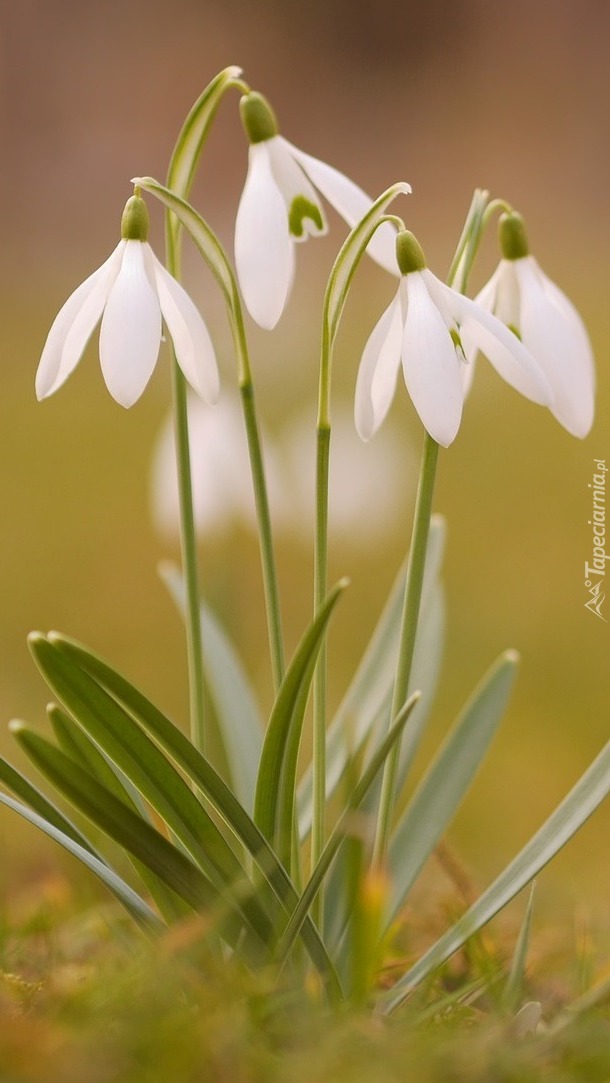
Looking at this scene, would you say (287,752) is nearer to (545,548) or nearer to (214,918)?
(214,918)

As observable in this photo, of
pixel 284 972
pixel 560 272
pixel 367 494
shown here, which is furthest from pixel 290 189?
pixel 560 272

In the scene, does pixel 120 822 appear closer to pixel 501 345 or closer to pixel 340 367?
pixel 501 345

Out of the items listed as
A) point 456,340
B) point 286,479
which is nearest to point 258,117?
point 456,340

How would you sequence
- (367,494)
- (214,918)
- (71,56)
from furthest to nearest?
(71,56) < (367,494) < (214,918)

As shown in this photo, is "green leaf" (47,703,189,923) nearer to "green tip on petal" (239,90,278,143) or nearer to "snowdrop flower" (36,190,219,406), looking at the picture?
"snowdrop flower" (36,190,219,406)

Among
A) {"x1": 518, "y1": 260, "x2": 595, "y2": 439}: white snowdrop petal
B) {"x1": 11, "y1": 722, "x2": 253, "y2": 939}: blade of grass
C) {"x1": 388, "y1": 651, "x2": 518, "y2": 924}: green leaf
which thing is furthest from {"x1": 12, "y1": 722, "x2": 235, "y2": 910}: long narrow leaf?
{"x1": 518, "y1": 260, "x2": 595, "y2": 439}: white snowdrop petal

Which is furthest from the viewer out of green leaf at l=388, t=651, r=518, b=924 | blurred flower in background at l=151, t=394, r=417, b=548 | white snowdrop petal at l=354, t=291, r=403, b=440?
blurred flower in background at l=151, t=394, r=417, b=548
